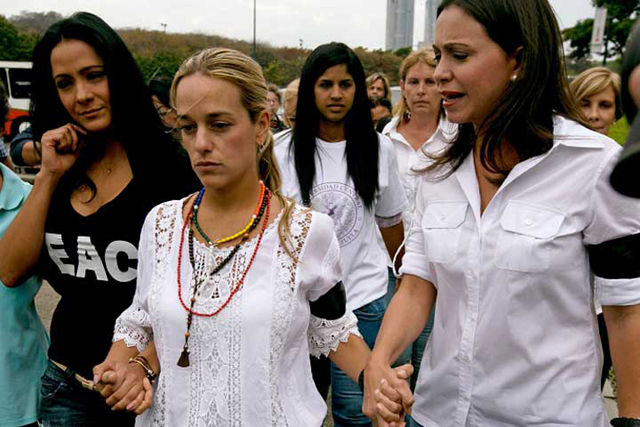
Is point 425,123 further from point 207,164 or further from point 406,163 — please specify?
point 207,164

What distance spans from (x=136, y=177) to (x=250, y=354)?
953 millimetres

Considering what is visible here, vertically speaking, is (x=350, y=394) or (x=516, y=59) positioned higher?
(x=516, y=59)

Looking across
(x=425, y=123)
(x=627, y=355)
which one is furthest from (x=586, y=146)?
(x=425, y=123)

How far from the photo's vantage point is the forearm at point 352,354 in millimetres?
1993

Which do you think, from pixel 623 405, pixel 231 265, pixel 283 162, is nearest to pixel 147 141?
pixel 231 265

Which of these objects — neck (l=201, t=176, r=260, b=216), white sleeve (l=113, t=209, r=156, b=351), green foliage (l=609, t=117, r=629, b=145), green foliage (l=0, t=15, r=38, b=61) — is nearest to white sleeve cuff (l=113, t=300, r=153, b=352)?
white sleeve (l=113, t=209, r=156, b=351)

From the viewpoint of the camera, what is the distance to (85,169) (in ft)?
8.05

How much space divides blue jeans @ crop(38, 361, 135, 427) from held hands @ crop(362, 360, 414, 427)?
105cm

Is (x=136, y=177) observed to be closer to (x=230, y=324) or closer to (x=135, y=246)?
(x=135, y=246)

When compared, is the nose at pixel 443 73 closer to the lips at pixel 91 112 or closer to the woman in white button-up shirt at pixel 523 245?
the woman in white button-up shirt at pixel 523 245

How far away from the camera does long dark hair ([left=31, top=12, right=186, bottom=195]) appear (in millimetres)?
2328

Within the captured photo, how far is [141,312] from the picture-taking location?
1.99 meters

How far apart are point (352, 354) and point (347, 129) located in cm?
189

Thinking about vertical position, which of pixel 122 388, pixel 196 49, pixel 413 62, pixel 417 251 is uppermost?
pixel 196 49
